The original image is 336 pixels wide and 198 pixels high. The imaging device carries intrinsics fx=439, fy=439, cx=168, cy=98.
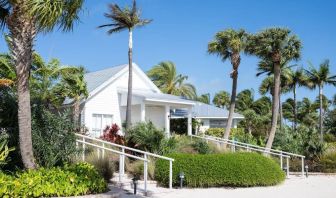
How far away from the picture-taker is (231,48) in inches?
1119

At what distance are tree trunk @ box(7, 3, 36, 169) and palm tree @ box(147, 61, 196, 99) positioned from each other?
124 feet

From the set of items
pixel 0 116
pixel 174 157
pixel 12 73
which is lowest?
pixel 174 157

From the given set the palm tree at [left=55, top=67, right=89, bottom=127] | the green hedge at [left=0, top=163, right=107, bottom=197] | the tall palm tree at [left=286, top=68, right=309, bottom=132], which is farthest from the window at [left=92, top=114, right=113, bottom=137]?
the tall palm tree at [left=286, top=68, right=309, bottom=132]

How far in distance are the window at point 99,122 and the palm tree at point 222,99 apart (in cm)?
Result: 4622

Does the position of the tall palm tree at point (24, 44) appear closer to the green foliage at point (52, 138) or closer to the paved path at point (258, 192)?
the green foliage at point (52, 138)

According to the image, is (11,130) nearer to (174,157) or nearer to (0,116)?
(0,116)

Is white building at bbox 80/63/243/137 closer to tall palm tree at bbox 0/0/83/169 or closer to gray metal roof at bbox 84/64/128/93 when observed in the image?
gray metal roof at bbox 84/64/128/93

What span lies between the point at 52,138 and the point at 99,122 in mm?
13837

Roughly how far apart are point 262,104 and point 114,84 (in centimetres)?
3806

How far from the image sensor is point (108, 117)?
27391mm

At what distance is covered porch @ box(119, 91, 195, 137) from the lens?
26.8 m

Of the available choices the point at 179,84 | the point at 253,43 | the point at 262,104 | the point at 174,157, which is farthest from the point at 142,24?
the point at 262,104

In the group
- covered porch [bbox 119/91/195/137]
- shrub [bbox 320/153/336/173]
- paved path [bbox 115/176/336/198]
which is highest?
covered porch [bbox 119/91/195/137]

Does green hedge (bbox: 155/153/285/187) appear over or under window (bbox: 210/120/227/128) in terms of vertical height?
under
